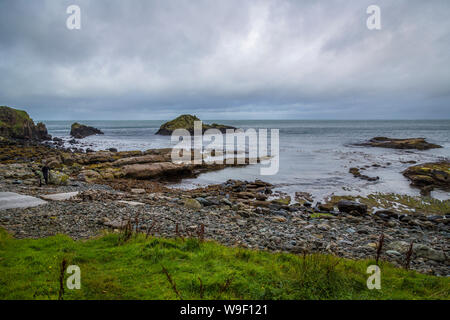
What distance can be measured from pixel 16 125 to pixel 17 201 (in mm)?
63667

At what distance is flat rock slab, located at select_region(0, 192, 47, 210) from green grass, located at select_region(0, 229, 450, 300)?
3.88m

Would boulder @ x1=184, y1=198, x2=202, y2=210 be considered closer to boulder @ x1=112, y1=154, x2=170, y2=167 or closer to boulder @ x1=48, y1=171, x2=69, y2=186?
boulder @ x1=48, y1=171, x2=69, y2=186

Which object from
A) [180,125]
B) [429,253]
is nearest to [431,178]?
[429,253]

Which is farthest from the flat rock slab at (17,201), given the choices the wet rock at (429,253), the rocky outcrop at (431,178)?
the rocky outcrop at (431,178)

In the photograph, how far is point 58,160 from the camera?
28234 millimetres

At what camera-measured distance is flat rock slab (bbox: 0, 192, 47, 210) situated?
1013cm

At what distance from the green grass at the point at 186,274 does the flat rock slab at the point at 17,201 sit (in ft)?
12.7

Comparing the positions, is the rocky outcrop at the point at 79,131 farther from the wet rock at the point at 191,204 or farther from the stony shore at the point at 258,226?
the wet rock at the point at 191,204

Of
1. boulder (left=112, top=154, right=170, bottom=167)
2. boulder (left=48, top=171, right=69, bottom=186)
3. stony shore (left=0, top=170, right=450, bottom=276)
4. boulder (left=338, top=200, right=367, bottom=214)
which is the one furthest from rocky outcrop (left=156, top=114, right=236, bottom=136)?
boulder (left=338, top=200, right=367, bottom=214)

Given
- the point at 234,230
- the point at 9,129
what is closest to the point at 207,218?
the point at 234,230

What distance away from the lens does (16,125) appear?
57.2 m

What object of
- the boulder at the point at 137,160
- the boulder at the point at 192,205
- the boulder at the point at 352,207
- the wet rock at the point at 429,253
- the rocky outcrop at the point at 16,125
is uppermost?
the rocky outcrop at the point at 16,125

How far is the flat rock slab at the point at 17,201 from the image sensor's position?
1013 cm

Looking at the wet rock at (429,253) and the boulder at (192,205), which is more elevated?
the boulder at (192,205)
